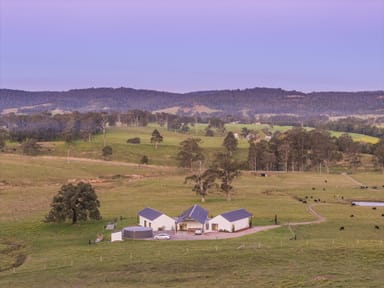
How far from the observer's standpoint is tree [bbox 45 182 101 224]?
68438 mm

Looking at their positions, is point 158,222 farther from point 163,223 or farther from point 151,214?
point 151,214

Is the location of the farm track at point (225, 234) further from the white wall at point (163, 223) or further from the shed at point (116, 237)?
the shed at point (116, 237)

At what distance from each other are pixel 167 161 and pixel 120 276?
119818mm

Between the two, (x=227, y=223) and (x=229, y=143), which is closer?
(x=227, y=223)

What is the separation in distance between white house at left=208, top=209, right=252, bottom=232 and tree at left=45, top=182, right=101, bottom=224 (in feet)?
48.6

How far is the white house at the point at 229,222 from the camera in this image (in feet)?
212

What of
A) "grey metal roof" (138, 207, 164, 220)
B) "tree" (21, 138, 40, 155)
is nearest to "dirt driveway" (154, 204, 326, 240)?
"grey metal roof" (138, 207, 164, 220)

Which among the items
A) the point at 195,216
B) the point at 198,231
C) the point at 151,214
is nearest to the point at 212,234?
the point at 198,231

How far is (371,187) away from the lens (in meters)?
110

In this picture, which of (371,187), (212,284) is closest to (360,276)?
(212,284)

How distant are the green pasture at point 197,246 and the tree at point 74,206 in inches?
50.6

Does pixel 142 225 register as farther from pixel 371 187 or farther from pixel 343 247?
pixel 371 187

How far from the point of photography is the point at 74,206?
68.8m

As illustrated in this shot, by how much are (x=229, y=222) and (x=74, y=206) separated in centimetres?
1896
